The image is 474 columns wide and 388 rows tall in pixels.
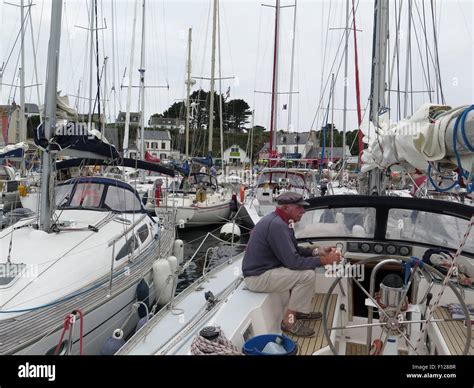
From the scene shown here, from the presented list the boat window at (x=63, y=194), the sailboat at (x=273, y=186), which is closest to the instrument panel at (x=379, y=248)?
the boat window at (x=63, y=194)

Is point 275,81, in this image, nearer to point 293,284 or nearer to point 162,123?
point 293,284

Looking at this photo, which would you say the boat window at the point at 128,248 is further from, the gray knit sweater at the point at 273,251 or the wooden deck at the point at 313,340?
the wooden deck at the point at 313,340

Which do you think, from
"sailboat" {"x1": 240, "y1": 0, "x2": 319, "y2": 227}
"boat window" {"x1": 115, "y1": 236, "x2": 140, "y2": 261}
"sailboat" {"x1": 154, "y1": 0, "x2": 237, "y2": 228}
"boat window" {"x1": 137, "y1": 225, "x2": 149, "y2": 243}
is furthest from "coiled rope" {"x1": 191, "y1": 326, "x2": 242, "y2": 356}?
"sailboat" {"x1": 240, "y1": 0, "x2": 319, "y2": 227}

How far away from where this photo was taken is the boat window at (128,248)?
222 inches

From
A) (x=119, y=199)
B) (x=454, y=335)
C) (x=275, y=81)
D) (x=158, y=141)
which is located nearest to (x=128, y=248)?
(x=119, y=199)

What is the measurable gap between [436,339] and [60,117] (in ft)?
19.1

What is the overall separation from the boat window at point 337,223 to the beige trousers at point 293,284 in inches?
36.9

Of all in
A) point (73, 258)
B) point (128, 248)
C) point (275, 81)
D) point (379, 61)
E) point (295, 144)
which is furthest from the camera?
point (295, 144)

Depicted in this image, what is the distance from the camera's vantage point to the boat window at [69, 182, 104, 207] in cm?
680

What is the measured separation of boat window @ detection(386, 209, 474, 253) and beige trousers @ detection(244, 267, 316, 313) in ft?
3.96

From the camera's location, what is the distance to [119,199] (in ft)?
23.0

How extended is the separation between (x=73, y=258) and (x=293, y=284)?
8.87 ft

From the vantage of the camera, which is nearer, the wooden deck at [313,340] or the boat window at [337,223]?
the wooden deck at [313,340]

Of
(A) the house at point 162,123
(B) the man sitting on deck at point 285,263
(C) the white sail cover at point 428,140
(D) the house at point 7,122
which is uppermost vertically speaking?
(A) the house at point 162,123
